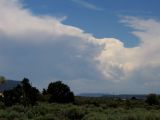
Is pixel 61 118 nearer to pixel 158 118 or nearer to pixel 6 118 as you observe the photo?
pixel 6 118

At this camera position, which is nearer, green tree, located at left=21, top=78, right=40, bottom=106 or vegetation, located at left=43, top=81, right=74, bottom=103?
green tree, located at left=21, top=78, right=40, bottom=106

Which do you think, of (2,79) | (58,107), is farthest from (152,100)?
(58,107)

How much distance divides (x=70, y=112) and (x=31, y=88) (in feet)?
87.6

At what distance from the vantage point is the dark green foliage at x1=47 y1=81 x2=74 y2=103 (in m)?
87.2

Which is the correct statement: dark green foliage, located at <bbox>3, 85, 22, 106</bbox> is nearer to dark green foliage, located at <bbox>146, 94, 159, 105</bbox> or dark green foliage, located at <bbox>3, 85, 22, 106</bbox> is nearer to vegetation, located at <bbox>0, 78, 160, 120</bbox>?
vegetation, located at <bbox>0, 78, 160, 120</bbox>

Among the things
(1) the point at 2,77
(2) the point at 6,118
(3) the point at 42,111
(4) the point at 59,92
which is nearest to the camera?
(2) the point at 6,118

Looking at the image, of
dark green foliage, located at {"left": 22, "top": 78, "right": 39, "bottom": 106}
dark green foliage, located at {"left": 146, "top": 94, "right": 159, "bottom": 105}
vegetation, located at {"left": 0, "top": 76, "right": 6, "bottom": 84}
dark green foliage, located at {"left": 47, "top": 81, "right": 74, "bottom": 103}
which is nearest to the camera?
dark green foliage, located at {"left": 22, "top": 78, "right": 39, "bottom": 106}

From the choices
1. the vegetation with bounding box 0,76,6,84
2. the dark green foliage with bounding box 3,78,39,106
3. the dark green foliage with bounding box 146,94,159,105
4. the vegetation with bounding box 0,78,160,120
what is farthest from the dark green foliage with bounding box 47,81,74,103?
the dark green foliage with bounding box 3,78,39,106

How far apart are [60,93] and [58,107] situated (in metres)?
38.4

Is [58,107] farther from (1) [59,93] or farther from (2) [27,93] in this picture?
(1) [59,93]

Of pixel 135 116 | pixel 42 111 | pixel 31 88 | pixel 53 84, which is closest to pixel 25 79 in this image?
pixel 31 88

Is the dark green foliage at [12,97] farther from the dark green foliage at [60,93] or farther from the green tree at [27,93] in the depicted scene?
the dark green foliage at [60,93]

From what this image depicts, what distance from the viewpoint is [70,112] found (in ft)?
128

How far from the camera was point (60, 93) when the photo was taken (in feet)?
290
